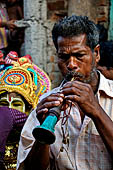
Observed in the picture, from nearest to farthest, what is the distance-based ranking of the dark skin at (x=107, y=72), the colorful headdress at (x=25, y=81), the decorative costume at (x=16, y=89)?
1. the decorative costume at (x=16, y=89)
2. the dark skin at (x=107, y=72)
3. the colorful headdress at (x=25, y=81)

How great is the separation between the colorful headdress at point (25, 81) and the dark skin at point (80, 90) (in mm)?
1370

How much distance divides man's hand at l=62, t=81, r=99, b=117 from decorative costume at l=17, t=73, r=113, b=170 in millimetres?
217

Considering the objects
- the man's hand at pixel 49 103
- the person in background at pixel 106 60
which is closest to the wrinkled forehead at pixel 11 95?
the person in background at pixel 106 60

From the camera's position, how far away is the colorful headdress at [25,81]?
10.5 ft

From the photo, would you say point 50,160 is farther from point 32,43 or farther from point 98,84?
point 32,43

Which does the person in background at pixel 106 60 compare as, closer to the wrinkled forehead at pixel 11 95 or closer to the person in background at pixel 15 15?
the wrinkled forehead at pixel 11 95

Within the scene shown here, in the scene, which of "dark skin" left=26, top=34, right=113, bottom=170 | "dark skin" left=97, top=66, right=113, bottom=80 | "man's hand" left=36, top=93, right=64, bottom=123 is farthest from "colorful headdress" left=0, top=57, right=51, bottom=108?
"man's hand" left=36, top=93, right=64, bottom=123

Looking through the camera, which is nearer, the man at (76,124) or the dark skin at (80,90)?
the dark skin at (80,90)

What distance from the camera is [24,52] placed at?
4156 mm

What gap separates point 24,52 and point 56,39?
2257 mm

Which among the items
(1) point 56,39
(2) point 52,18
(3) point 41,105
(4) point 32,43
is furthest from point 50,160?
(2) point 52,18

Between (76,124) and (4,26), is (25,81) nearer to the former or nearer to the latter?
(4,26)

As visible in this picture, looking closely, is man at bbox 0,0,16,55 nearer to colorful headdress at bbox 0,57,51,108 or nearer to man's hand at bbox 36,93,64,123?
colorful headdress at bbox 0,57,51,108

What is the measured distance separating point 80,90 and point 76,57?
1.36ft
